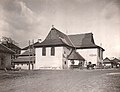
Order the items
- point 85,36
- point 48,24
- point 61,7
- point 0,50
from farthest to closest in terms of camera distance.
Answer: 1. point 85,36
2. point 0,50
3. point 48,24
4. point 61,7

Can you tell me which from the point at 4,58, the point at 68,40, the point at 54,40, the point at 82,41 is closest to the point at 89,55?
the point at 82,41

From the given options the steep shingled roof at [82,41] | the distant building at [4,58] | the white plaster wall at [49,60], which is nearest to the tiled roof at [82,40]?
the steep shingled roof at [82,41]

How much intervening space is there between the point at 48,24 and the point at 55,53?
792cm

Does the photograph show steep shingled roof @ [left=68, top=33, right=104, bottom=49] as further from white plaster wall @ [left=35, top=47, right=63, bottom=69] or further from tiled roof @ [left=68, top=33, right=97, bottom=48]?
white plaster wall @ [left=35, top=47, right=63, bottom=69]

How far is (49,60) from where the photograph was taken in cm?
1123

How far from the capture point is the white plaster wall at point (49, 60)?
36.0ft

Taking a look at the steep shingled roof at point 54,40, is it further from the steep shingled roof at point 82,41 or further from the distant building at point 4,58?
the distant building at point 4,58

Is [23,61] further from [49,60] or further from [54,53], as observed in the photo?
[54,53]

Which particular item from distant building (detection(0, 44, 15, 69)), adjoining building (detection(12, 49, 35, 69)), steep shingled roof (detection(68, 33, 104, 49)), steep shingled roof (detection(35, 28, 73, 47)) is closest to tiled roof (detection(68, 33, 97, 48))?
steep shingled roof (detection(68, 33, 104, 49))

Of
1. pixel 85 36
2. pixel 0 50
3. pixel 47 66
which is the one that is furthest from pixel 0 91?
pixel 85 36

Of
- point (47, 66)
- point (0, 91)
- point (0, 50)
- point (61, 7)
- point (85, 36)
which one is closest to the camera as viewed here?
point (0, 91)

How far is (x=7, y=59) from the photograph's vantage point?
23.8 feet

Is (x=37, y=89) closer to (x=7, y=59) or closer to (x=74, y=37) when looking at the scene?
(x=7, y=59)

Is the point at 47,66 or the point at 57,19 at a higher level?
the point at 57,19
